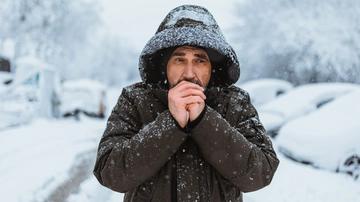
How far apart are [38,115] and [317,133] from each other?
10.2 m

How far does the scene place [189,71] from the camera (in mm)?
1461

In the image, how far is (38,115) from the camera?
12367mm

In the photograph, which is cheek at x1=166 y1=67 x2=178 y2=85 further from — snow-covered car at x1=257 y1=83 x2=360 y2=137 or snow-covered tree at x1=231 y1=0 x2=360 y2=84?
snow-covered tree at x1=231 y1=0 x2=360 y2=84

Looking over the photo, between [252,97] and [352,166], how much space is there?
8.30 m

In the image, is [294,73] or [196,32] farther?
[294,73]

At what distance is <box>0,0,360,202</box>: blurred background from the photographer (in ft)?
15.9

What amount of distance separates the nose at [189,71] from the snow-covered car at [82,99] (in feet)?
45.4

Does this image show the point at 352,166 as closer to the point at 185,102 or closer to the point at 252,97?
the point at 185,102

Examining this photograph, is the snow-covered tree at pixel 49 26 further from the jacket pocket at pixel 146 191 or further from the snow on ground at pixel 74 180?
the jacket pocket at pixel 146 191

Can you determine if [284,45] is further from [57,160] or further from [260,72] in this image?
[57,160]

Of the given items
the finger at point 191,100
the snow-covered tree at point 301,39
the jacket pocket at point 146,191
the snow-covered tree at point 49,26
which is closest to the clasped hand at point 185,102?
the finger at point 191,100

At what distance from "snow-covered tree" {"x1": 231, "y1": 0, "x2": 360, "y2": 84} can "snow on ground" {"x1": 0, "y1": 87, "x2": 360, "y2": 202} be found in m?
13.7

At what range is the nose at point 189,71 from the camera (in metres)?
1.45

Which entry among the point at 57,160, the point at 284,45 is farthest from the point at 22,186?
the point at 284,45
